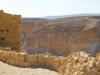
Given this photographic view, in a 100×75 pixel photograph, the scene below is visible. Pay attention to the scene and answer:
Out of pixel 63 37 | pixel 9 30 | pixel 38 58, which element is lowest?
pixel 63 37

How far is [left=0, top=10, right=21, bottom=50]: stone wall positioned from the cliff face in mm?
21462

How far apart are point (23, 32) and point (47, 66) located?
130 ft

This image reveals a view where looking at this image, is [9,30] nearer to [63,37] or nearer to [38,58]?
[38,58]

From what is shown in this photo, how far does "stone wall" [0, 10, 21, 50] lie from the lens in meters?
15.8

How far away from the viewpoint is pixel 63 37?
40031 millimetres

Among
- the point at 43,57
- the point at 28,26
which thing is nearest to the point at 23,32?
the point at 28,26

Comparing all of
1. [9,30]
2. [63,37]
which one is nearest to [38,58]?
[9,30]

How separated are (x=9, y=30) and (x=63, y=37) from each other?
2470 cm

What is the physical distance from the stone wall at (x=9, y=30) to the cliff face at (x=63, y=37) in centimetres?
2146

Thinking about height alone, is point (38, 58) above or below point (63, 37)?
above

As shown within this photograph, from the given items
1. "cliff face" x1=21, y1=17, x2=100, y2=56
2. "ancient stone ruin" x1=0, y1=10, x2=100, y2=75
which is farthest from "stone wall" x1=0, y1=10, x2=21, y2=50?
"cliff face" x1=21, y1=17, x2=100, y2=56

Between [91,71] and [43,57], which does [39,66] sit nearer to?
[43,57]

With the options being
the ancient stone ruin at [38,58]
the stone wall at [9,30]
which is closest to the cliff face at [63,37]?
the stone wall at [9,30]

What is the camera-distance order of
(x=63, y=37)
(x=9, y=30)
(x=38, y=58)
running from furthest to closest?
1. (x=63, y=37)
2. (x=9, y=30)
3. (x=38, y=58)
